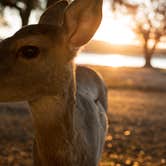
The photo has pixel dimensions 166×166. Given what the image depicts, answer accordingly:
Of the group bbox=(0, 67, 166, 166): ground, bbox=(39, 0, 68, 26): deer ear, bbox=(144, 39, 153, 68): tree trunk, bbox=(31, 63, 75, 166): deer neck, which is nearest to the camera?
bbox=(31, 63, 75, 166): deer neck

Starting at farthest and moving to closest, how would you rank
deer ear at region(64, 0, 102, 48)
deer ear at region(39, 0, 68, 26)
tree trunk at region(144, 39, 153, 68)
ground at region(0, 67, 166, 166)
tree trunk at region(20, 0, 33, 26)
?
tree trunk at region(144, 39, 153, 68) < tree trunk at region(20, 0, 33, 26) < ground at region(0, 67, 166, 166) < deer ear at region(39, 0, 68, 26) < deer ear at region(64, 0, 102, 48)

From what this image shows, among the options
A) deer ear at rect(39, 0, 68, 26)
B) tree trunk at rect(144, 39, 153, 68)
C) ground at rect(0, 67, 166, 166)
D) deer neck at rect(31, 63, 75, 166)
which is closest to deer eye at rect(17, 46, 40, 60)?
deer neck at rect(31, 63, 75, 166)

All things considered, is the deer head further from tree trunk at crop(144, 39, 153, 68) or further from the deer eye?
tree trunk at crop(144, 39, 153, 68)

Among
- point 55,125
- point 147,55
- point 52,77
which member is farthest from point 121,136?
point 147,55

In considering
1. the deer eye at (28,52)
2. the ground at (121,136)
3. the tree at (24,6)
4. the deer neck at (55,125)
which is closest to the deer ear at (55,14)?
the deer neck at (55,125)

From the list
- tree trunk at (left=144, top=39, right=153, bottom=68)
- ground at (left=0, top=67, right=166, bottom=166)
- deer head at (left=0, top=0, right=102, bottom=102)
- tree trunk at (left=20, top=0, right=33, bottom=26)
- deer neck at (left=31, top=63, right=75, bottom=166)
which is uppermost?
deer head at (left=0, top=0, right=102, bottom=102)

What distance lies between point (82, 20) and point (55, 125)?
1.03 meters

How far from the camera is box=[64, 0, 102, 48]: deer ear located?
154 inches

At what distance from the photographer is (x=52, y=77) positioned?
4.00m

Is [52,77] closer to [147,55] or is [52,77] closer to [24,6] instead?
[24,6]

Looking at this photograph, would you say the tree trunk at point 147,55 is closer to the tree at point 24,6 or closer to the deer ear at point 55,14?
the tree at point 24,6

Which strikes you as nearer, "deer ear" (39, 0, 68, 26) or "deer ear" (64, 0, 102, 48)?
"deer ear" (64, 0, 102, 48)

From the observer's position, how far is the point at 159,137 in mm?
10695

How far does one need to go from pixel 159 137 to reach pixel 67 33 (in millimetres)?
7071
